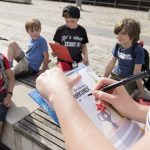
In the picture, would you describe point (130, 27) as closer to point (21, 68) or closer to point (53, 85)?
point (21, 68)

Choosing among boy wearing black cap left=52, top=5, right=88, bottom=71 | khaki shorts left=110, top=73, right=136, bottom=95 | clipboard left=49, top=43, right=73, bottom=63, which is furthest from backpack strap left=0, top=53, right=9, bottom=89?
khaki shorts left=110, top=73, right=136, bottom=95

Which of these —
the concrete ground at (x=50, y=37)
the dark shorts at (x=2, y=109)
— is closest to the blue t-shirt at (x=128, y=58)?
the concrete ground at (x=50, y=37)

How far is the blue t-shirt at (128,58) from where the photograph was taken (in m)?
3.31

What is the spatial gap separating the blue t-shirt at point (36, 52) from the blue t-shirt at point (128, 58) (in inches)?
42.4

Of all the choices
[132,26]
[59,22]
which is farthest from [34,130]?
[59,22]

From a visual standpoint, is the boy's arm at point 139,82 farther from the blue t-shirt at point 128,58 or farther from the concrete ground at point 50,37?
the concrete ground at point 50,37

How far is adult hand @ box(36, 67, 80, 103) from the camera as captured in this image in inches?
44.9

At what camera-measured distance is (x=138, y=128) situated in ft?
4.85

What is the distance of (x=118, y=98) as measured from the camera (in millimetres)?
1505

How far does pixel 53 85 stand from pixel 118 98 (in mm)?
471

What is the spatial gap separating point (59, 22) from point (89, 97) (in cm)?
737

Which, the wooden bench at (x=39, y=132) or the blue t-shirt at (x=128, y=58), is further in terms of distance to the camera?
the blue t-shirt at (x=128, y=58)

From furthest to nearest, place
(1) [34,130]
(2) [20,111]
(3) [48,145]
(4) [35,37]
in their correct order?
(4) [35,37]
(2) [20,111]
(1) [34,130]
(3) [48,145]

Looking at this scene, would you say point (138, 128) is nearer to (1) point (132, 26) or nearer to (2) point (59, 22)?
(1) point (132, 26)
